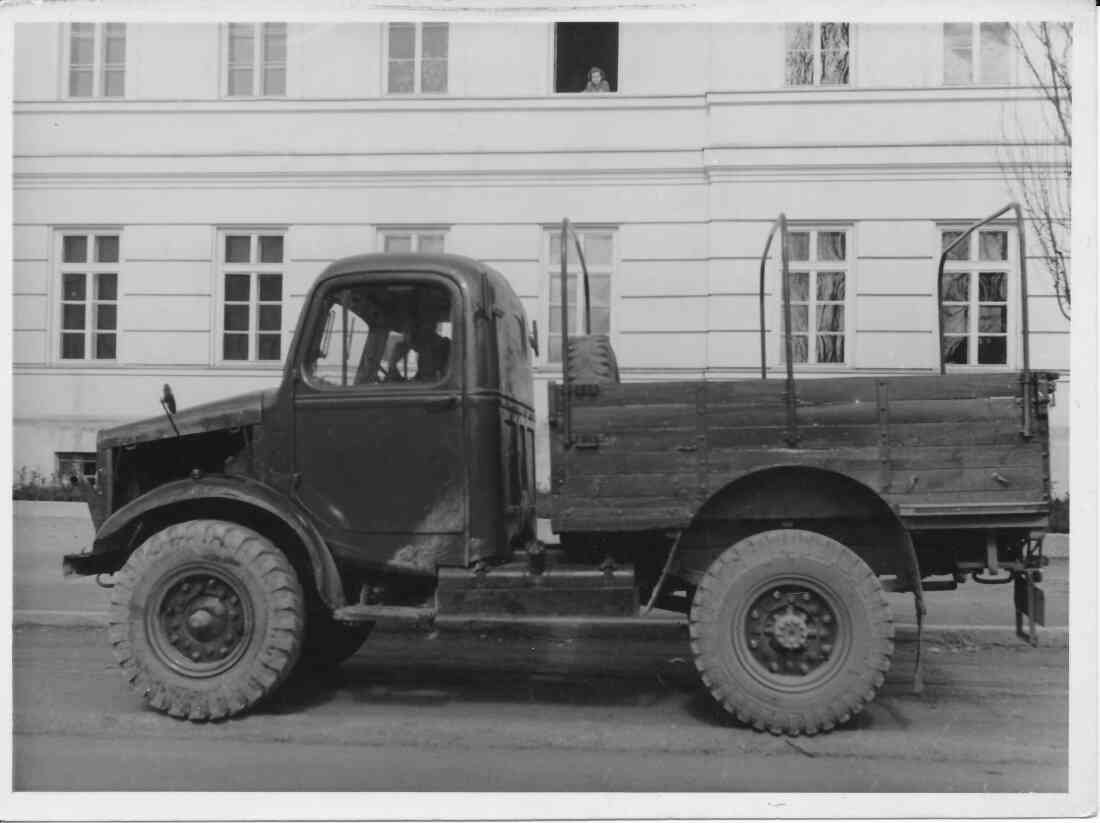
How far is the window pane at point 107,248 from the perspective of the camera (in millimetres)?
8397

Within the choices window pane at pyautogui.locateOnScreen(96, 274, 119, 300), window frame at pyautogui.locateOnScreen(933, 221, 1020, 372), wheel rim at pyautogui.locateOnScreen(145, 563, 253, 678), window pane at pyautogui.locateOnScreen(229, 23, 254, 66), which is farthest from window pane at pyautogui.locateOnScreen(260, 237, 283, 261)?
window frame at pyautogui.locateOnScreen(933, 221, 1020, 372)

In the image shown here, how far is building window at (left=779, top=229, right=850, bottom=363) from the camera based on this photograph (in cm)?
980

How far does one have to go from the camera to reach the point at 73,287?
736cm

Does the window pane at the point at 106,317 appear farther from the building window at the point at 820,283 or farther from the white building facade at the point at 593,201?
the building window at the point at 820,283

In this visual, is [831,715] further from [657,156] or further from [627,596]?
[657,156]

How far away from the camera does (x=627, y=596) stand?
5.08m

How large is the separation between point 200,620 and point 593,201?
238 inches

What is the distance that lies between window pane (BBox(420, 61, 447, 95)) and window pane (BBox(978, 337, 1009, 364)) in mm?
5373

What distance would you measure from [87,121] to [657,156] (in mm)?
4941

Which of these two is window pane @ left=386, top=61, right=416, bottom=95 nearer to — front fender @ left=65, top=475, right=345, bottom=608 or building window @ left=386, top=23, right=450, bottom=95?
building window @ left=386, top=23, right=450, bottom=95

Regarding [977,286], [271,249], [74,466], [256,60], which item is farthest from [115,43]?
[977,286]

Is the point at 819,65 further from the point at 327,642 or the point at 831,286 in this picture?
the point at 327,642

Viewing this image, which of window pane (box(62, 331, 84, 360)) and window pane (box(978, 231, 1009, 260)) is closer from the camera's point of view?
window pane (box(62, 331, 84, 360))

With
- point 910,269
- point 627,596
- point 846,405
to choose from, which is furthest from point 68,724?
point 910,269
